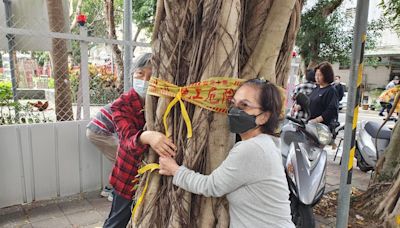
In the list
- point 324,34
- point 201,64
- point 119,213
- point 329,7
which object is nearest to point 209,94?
point 201,64

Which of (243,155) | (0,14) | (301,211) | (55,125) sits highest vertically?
(0,14)

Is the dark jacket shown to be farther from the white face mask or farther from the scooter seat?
the white face mask

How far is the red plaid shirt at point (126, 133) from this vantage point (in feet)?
6.42

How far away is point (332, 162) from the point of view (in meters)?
5.99

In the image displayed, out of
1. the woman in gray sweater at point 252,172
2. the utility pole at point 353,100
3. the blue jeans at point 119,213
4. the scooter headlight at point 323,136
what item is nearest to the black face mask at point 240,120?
the woman in gray sweater at point 252,172

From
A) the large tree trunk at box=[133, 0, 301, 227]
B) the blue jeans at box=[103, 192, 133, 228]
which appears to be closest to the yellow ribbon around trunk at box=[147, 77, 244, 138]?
the large tree trunk at box=[133, 0, 301, 227]

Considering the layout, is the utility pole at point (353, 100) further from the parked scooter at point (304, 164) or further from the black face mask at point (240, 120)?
the black face mask at point (240, 120)

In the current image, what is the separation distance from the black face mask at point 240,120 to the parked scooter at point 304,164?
1417 millimetres

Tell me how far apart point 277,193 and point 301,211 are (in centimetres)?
138

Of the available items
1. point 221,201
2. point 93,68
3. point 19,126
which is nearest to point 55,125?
point 19,126

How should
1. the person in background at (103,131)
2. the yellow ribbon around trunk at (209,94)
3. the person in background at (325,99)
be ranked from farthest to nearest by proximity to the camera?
the person in background at (325,99) → the person in background at (103,131) → the yellow ribbon around trunk at (209,94)

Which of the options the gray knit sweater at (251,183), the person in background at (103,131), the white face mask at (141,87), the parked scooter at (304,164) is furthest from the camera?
the person in background at (103,131)

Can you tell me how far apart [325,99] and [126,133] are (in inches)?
136

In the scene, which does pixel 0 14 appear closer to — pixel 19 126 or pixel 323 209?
pixel 19 126
